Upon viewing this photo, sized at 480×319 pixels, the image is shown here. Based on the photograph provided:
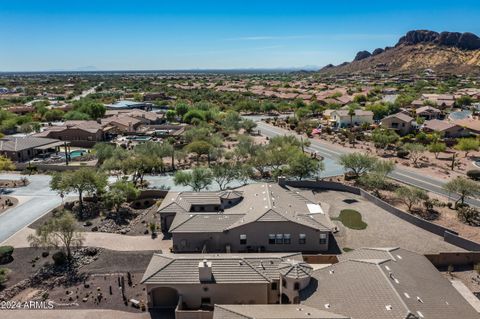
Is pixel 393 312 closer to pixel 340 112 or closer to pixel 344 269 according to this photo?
pixel 344 269

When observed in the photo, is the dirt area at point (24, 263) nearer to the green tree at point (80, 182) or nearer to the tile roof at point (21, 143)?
the green tree at point (80, 182)

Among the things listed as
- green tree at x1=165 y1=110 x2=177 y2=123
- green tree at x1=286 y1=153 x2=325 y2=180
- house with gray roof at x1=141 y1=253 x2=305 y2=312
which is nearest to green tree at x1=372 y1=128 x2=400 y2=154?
green tree at x1=286 y1=153 x2=325 y2=180

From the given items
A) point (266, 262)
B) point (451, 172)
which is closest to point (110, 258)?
point (266, 262)

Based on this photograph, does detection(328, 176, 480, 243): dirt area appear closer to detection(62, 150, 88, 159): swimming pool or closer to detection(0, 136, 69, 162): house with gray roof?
detection(62, 150, 88, 159): swimming pool

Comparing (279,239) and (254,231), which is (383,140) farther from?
(254,231)

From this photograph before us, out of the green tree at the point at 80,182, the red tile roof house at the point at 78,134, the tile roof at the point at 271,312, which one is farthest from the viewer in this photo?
the red tile roof house at the point at 78,134

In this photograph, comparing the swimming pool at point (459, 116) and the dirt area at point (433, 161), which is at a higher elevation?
the swimming pool at point (459, 116)

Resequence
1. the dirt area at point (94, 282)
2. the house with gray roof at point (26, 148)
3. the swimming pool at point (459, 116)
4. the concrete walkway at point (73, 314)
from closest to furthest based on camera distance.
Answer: the concrete walkway at point (73, 314), the dirt area at point (94, 282), the house with gray roof at point (26, 148), the swimming pool at point (459, 116)

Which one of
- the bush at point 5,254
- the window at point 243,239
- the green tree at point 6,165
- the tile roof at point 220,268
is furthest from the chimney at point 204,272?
the green tree at point 6,165
